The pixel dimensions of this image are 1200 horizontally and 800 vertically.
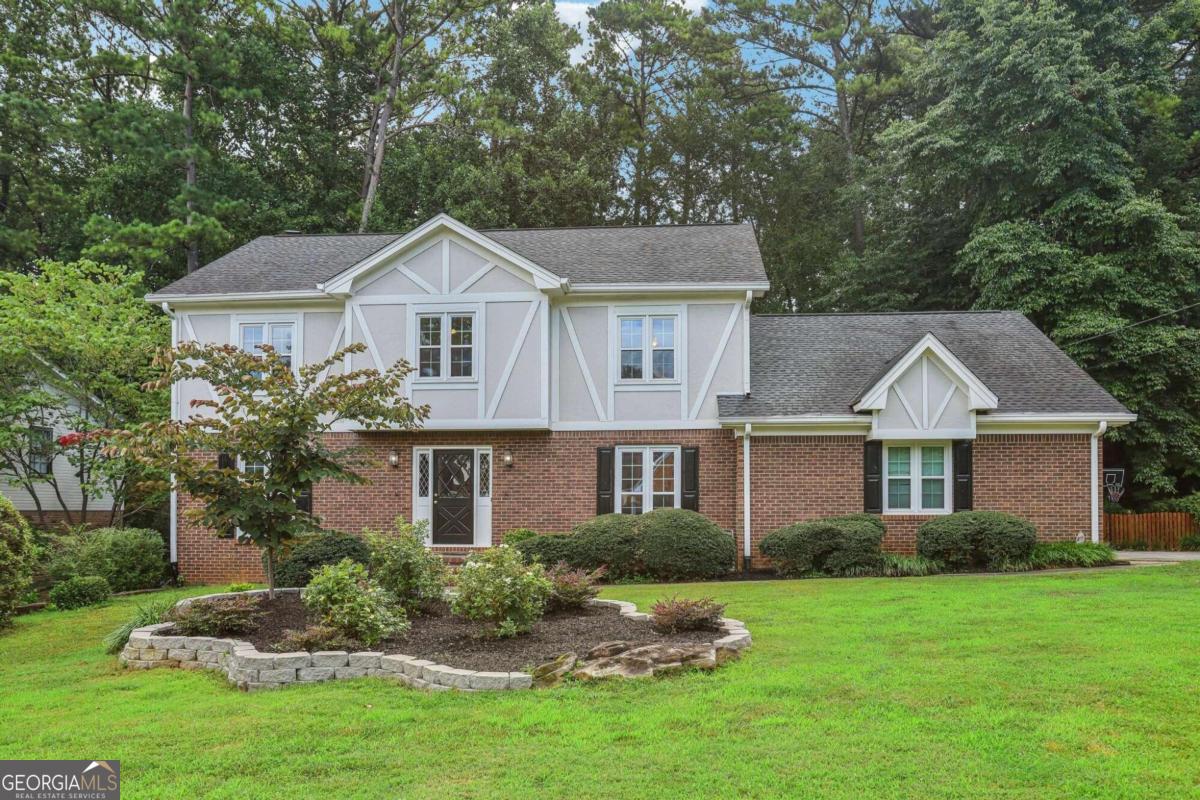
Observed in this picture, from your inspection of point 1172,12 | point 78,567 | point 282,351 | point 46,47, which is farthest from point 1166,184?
point 46,47

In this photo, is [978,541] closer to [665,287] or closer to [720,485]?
[720,485]

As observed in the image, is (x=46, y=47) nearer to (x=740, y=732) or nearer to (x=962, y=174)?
(x=962, y=174)

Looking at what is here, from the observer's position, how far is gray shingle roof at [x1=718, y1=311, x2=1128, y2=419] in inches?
666

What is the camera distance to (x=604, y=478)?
1747 centimetres

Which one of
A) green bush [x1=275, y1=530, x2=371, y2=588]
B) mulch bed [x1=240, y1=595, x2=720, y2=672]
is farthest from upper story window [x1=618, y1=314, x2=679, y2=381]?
mulch bed [x1=240, y1=595, x2=720, y2=672]

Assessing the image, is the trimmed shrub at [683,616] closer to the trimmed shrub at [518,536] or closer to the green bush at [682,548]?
the green bush at [682,548]

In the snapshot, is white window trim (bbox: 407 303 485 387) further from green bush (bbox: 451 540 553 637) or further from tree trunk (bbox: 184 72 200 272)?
tree trunk (bbox: 184 72 200 272)

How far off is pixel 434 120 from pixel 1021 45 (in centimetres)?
1974

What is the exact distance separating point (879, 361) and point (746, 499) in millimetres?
4370

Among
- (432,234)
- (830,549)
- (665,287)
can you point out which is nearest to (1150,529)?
(830,549)

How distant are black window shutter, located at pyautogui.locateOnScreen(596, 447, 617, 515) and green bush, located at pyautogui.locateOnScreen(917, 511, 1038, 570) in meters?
5.80

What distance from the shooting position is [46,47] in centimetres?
2778

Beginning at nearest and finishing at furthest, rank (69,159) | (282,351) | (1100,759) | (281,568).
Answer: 1. (1100,759)
2. (281,568)
3. (282,351)
4. (69,159)

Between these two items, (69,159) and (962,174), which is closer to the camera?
(962,174)
